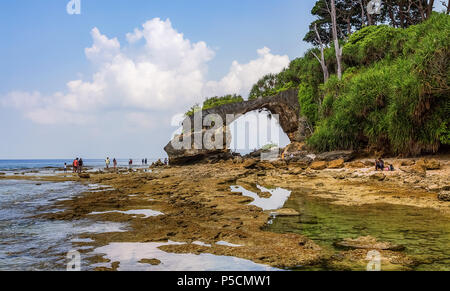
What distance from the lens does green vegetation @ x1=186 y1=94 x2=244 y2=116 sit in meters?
34.8

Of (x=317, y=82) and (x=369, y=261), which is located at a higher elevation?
(x=317, y=82)

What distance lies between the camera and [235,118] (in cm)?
3344

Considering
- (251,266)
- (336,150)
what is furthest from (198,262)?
(336,150)

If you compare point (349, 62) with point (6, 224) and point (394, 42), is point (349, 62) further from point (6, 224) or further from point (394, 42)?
point (6, 224)

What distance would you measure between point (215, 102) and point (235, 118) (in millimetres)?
4678

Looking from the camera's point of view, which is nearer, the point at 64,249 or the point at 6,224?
the point at 64,249

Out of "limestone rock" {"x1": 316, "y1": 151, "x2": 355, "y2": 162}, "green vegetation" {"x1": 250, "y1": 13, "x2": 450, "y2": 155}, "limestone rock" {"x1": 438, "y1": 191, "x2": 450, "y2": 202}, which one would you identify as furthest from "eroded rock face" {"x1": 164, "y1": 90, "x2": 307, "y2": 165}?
"limestone rock" {"x1": 438, "y1": 191, "x2": 450, "y2": 202}

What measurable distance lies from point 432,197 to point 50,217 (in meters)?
9.00

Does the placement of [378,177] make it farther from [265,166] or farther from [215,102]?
[215,102]

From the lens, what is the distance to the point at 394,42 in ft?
71.8

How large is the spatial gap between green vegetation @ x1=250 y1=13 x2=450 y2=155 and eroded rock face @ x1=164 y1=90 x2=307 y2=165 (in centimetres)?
226

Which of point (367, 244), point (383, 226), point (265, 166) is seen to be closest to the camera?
point (367, 244)

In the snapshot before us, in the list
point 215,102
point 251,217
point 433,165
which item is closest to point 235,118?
point 215,102
